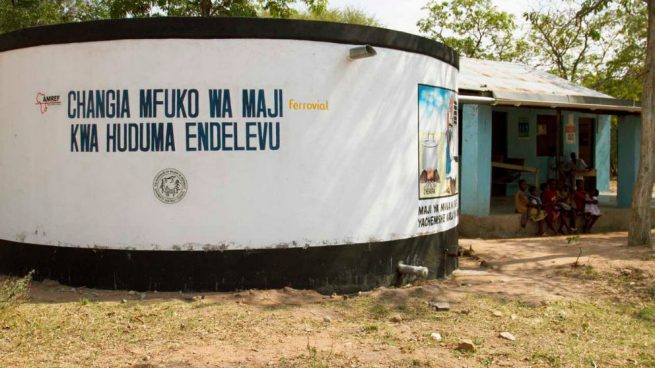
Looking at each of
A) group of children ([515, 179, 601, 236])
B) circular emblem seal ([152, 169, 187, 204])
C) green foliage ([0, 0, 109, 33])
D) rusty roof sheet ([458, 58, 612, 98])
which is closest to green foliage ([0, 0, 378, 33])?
green foliage ([0, 0, 109, 33])

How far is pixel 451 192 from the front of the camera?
8438 mm

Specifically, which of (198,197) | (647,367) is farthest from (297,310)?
(647,367)

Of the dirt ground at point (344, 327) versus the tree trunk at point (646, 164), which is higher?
the tree trunk at point (646, 164)

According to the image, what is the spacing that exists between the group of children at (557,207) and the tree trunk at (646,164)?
2412mm

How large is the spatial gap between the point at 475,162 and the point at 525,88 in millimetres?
2467

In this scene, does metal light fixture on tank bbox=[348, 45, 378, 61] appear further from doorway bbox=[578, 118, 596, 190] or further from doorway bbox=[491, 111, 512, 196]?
doorway bbox=[578, 118, 596, 190]

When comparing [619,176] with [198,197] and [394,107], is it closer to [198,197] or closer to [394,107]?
[394,107]

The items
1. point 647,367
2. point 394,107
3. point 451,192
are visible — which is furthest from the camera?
point 451,192

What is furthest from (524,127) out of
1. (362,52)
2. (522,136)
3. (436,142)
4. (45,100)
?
(45,100)

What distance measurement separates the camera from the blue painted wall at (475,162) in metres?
12.1

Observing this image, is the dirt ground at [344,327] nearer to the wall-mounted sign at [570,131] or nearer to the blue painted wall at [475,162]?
the blue painted wall at [475,162]

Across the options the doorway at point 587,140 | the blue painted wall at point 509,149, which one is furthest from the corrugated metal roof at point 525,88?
the doorway at point 587,140

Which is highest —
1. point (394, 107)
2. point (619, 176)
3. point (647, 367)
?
point (394, 107)

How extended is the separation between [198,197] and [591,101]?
953 cm
